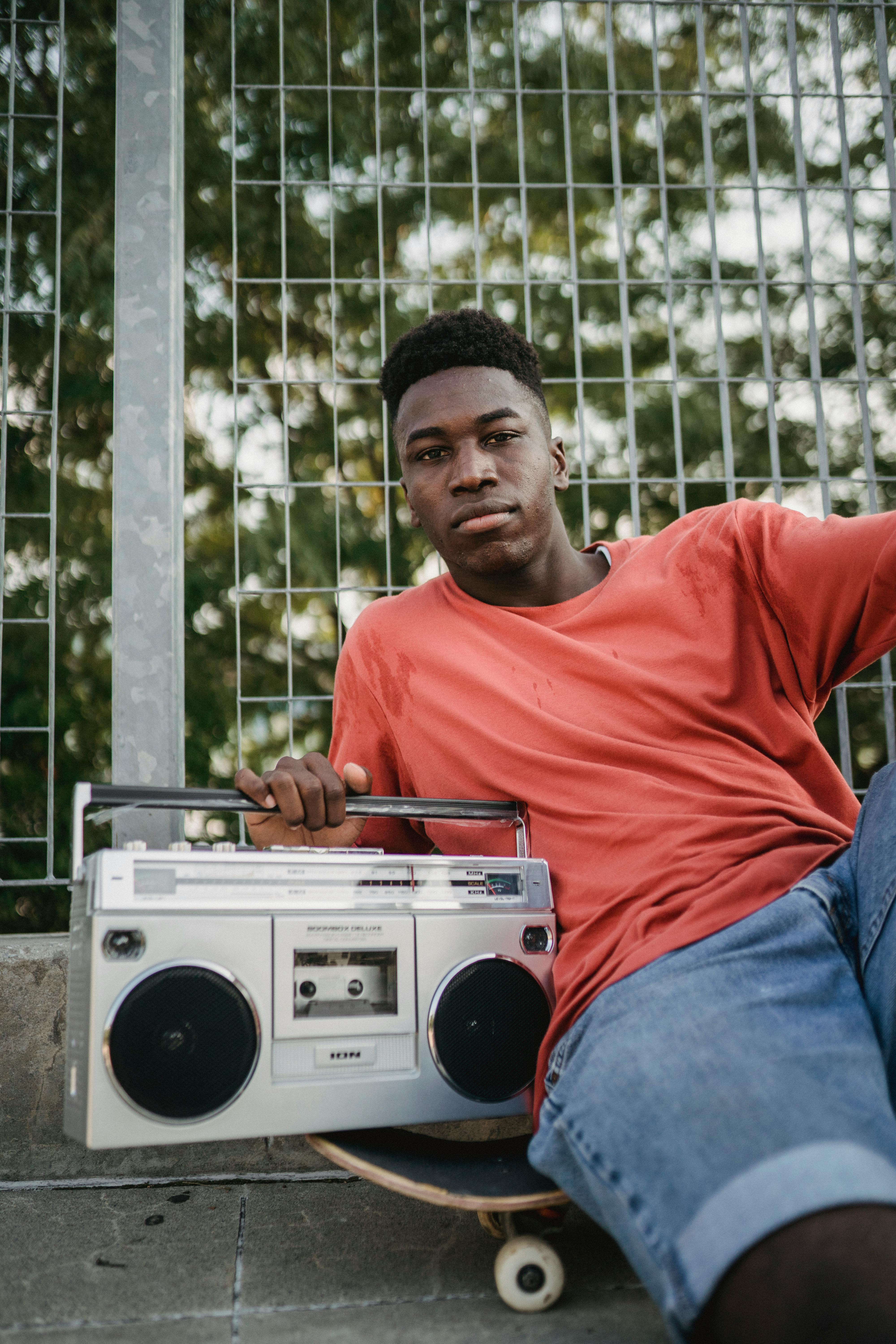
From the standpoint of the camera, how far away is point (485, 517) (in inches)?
53.4

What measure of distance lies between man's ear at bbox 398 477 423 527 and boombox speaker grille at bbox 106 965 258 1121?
27.9 inches

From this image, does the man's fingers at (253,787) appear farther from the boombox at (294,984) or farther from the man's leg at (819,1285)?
the man's leg at (819,1285)

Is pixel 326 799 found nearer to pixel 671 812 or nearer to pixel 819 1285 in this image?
pixel 671 812

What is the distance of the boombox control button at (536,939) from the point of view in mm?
1169

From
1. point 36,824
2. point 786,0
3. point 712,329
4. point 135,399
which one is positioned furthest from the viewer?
point 712,329

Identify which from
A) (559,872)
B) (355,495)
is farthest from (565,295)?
(559,872)

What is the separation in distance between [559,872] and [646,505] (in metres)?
2.31

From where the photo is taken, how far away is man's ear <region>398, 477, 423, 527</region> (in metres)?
1.45

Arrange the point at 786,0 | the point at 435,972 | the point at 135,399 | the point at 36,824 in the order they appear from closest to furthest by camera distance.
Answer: the point at 435,972
the point at 135,399
the point at 786,0
the point at 36,824

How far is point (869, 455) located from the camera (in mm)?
2006

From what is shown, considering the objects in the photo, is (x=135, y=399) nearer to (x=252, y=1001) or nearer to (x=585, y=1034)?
(x=252, y=1001)

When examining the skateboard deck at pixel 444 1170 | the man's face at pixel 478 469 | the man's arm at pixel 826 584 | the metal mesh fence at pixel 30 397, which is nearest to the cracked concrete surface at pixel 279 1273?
the skateboard deck at pixel 444 1170

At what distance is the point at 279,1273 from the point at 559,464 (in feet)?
3.76

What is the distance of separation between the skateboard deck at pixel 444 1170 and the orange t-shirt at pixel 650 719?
0.08 meters
